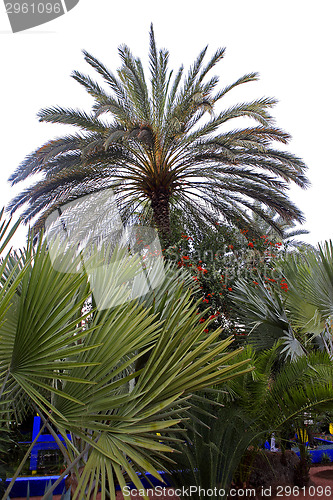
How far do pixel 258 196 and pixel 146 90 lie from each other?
3.73m

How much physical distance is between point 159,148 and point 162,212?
4.99ft

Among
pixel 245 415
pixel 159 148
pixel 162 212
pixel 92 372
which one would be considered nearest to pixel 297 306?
pixel 245 415

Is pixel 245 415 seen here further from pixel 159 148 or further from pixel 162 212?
pixel 159 148

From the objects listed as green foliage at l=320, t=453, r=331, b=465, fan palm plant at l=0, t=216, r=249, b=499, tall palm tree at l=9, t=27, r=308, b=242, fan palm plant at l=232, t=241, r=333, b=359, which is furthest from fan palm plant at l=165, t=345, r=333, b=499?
tall palm tree at l=9, t=27, r=308, b=242

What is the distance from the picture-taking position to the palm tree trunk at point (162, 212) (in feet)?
28.7

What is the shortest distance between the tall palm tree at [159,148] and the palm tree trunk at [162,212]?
0.03m

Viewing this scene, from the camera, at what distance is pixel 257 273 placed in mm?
8133

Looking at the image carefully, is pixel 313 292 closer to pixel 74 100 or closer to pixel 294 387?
pixel 294 387

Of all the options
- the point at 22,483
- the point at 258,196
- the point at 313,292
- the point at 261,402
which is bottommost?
the point at 22,483

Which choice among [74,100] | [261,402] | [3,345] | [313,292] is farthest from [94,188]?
[3,345]

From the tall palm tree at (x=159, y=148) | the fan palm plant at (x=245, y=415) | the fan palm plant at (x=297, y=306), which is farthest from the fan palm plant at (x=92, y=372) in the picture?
the tall palm tree at (x=159, y=148)

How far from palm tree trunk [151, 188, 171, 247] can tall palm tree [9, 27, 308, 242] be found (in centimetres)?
3

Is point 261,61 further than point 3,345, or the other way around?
point 261,61

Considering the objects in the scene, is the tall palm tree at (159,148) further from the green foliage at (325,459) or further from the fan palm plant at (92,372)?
the fan palm plant at (92,372)
